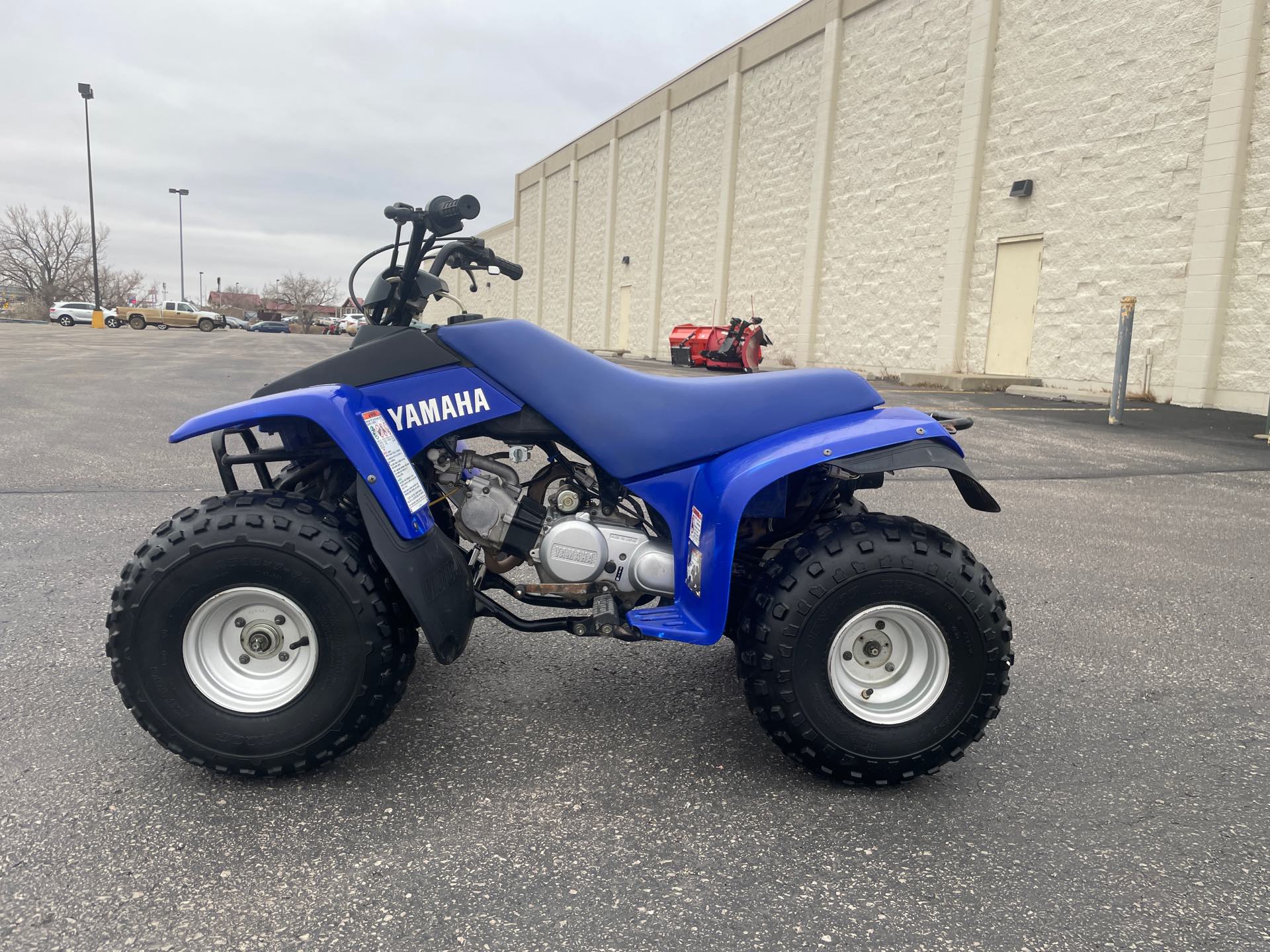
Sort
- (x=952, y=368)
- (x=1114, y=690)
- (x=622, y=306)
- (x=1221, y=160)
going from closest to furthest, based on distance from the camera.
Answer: (x=1114, y=690) → (x=1221, y=160) → (x=952, y=368) → (x=622, y=306)

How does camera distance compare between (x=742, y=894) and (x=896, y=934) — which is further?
(x=742, y=894)

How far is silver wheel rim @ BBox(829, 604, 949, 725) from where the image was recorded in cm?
259

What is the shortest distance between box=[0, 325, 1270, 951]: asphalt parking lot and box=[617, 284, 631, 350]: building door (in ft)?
103

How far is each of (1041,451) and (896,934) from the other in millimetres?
8766

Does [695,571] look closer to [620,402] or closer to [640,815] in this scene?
[620,402]

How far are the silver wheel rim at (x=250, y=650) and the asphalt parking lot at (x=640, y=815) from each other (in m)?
0.27

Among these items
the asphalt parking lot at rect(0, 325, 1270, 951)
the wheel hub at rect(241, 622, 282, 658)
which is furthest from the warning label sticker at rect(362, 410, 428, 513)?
the asphalt parking lot at rect(0, 325, 1270, 951)

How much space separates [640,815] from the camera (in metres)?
2.43

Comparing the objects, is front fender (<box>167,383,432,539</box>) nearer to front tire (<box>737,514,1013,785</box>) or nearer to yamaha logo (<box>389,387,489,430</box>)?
yamaha logo (<box>389,387,489,430</box>)

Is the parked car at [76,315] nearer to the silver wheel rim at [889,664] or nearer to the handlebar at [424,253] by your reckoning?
the handlebar at [424,253]

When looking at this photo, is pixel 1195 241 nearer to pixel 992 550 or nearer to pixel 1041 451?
pixel 1041 451

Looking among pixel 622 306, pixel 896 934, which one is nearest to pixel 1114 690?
pixel 896 934

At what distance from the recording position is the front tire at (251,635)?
244 centimetres

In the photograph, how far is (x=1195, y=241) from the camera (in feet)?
44.8
